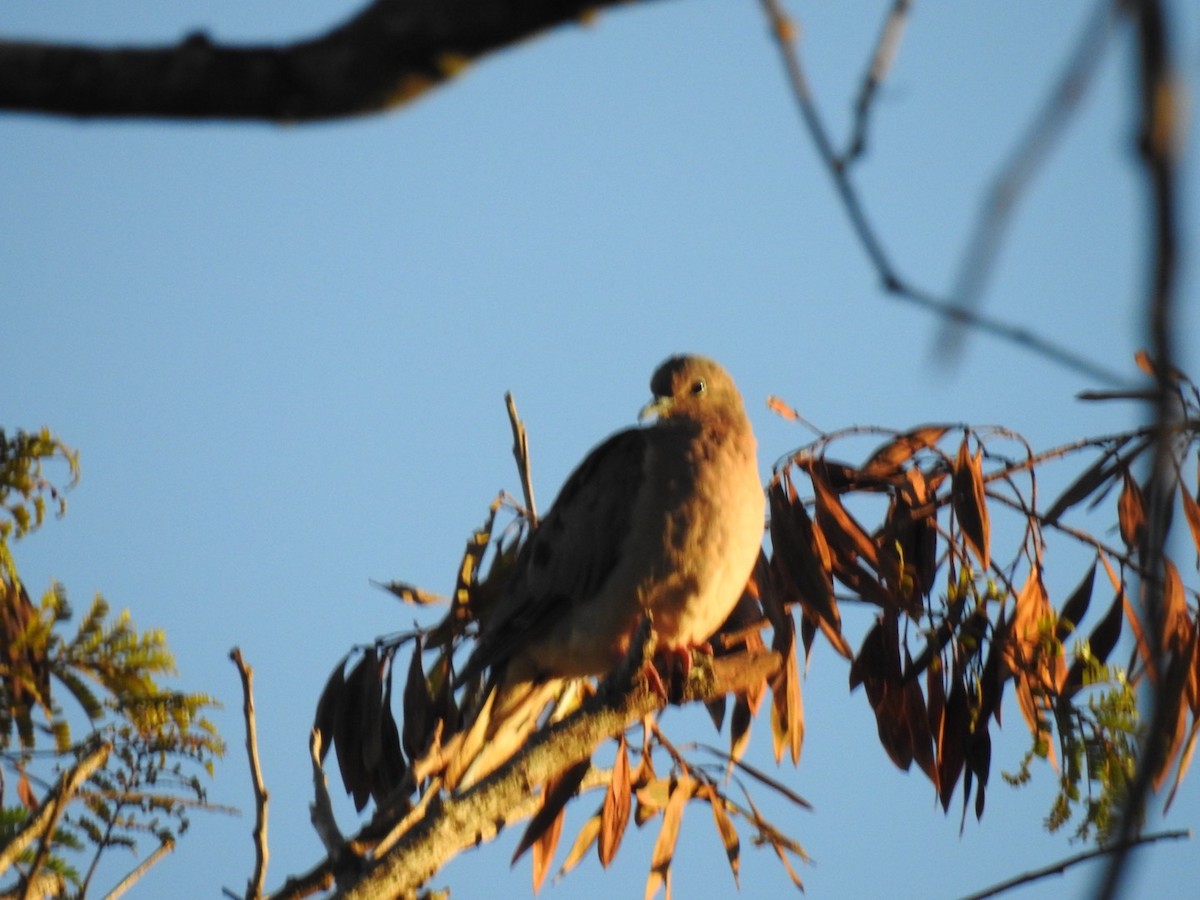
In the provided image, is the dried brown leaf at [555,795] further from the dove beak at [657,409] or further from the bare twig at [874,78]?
the bare twig at [874,78]

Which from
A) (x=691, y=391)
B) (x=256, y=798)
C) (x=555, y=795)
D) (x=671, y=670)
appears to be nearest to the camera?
(x=256, y=798)

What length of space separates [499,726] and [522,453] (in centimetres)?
101

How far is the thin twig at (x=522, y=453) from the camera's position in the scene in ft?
14.8

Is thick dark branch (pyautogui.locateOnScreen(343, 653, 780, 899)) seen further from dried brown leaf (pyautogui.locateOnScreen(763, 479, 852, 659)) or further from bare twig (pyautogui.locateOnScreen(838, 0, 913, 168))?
bare twig (pyautogui.locateOnScreen(838, 0, 913, 168))

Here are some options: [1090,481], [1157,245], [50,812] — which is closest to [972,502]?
[1090,481]

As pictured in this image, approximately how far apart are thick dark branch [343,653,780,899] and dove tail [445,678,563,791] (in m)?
0.61

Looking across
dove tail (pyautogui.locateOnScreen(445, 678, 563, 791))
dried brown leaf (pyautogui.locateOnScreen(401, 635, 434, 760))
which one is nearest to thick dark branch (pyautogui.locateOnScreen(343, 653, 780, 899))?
dove tail (pyautogui.locateOnScreen(445, 678, 563, 791))

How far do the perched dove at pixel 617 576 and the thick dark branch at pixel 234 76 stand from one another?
134 inches

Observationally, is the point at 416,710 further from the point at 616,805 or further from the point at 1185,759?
the point at 1185,759

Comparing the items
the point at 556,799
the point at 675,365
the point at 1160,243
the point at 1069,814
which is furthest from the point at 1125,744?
the point at 1160,243

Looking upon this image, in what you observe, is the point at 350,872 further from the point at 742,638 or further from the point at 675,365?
the point at 675,365

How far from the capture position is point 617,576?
4875 mm

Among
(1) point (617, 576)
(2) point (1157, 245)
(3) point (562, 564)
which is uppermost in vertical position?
(2) point (1157, 245)

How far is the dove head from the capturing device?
549cm
